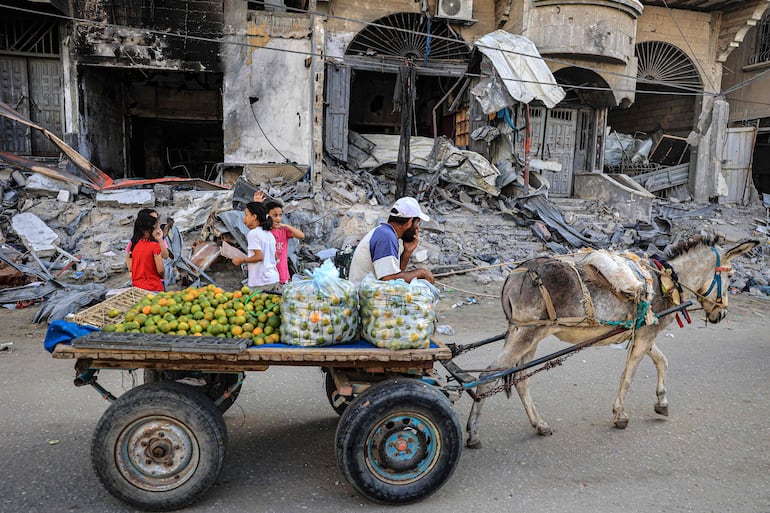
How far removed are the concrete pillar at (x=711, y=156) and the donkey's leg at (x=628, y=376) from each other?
53.7 feet

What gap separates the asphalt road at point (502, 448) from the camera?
327 cm

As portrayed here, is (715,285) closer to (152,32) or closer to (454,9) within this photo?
(152,32)

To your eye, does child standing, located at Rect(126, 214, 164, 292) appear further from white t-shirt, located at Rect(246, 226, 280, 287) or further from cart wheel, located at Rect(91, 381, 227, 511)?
cart wheel, located at Rect(91, 381, 227, 511)

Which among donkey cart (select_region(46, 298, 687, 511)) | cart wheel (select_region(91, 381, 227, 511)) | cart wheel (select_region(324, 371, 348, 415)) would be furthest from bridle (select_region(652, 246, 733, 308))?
cart wheel (select_region(91, 381, 227, 511))

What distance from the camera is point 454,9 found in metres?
15.8

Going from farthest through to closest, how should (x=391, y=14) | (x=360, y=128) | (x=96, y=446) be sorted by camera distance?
1. (x=360, y=128)
2. (x=391, y=14)
3. (x=96, y=446)

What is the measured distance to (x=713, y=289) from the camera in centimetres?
460

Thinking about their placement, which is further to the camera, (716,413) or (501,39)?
(501,39)

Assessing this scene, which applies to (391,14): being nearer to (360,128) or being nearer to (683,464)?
(360,128)

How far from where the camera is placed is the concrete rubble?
9086 mm

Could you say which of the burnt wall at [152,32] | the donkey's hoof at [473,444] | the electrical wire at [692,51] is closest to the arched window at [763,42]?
the electrical wire at [692,51]

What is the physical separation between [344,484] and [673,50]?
1988cm

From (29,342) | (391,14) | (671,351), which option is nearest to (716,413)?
(671,351)

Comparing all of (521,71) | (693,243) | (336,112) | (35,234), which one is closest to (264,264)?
(693,243)
